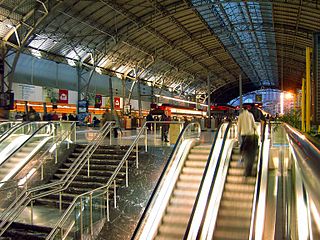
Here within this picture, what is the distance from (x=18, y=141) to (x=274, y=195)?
350 inches

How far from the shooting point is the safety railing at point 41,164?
891 cm

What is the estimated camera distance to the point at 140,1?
79.4ft

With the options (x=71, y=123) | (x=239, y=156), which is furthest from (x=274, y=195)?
(x=71, y=123)

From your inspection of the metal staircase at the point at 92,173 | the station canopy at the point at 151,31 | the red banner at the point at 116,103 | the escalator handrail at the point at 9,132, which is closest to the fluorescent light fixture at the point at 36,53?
the station canopy at the point at 151,31

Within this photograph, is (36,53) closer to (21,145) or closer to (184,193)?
(21,145)

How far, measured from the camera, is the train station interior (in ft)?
20.9

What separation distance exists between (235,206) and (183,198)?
1.20 metres

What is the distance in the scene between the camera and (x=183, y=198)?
7641mm

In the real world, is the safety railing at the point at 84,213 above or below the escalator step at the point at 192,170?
below

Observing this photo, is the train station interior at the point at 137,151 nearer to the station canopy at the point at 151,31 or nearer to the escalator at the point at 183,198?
the escalator at the point at 183,198

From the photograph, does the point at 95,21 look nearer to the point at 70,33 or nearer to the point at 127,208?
the point at 70,33

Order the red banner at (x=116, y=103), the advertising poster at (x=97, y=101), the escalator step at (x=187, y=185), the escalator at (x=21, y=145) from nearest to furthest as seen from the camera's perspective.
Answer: the escalator step at (x=187, y=185), the escalator at (x=21, y=145), the advertising poster at (x=97, y=101), the red banner at (x=116, y=103)

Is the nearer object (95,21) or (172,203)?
(172,203)

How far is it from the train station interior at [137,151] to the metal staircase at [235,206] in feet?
0.07
